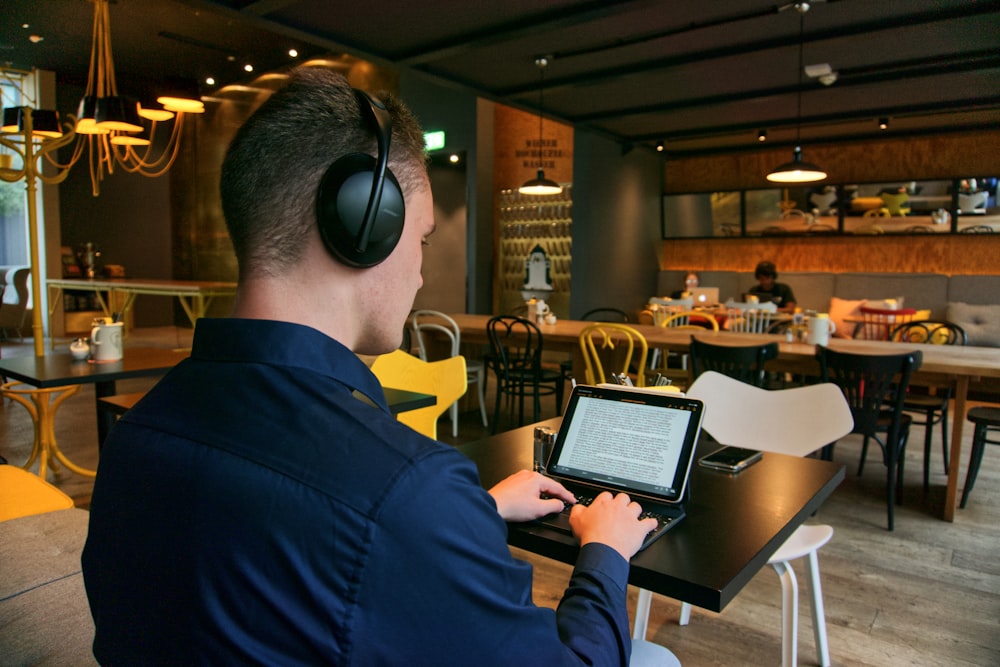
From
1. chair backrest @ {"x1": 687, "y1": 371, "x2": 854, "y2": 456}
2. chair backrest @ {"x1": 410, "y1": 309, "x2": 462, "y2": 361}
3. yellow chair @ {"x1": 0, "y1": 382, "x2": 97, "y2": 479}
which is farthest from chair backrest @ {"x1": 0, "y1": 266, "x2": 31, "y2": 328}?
chair backrest @ {"x1": 687, "y1": 371, "x2": 854, "y2": 456}

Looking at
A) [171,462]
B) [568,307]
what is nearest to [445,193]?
[568,307]

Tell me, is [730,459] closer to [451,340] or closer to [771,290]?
[451,340]

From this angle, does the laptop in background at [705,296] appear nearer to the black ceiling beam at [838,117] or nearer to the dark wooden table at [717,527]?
the black ceiling beam at [838,117]

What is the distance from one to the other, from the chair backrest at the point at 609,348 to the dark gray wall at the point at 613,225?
3.57 meters

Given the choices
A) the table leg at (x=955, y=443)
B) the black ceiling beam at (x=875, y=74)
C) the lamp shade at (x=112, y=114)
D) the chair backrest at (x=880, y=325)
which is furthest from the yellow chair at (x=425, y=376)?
the chair backrest at (x=880, y=325)

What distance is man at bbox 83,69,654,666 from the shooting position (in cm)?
54

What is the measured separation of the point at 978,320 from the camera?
24.0 feet

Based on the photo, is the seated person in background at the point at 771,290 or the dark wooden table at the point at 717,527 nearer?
the dark wooden table at the point at 717,527

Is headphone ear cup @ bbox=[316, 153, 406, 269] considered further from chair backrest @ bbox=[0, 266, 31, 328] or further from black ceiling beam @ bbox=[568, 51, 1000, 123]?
chair backrest @ bbox=[0, 266, 31, 328]

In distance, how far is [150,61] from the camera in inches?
372

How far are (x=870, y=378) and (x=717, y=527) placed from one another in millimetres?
2801

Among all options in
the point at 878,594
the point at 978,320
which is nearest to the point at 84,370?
the point at 878,594

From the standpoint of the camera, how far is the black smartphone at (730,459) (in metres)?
1.58

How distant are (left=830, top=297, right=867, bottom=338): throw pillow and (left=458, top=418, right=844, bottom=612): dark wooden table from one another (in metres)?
6.88
